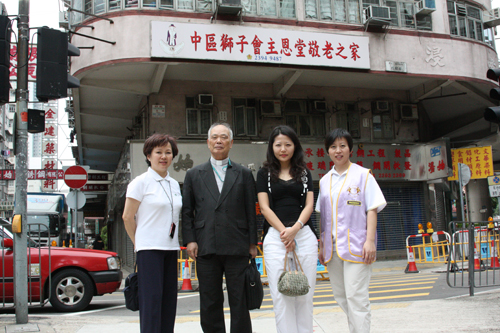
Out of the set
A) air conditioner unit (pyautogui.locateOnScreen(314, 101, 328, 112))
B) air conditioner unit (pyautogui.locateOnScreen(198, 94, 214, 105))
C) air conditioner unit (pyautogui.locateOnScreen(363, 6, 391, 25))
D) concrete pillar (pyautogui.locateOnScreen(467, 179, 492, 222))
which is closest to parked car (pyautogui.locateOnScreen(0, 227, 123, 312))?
air conditioner unit (pyautogui.locateOnScreen(198, 94, 214, 105))

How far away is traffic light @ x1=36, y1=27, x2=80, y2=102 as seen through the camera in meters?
5.61

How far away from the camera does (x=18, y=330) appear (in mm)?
5066

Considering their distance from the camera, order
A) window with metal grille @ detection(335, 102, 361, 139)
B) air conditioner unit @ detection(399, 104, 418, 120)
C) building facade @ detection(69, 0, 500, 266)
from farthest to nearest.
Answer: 1. air conditioner unit @ detection(399, 104, 418, 120)
2. window with metal grille @ detection(335, 102, 361, 139)
3. building facade @ detection(69, 0, 500, 266)

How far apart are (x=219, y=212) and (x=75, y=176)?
9.04 metres

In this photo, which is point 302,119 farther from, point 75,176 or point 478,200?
point 478,200

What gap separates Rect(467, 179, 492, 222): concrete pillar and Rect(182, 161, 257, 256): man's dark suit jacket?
20.9 m

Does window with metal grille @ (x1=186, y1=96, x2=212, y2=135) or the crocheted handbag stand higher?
window with metal grille @ (x1=186, y1=96, x2=212, y2=135)

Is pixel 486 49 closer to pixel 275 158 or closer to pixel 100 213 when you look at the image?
pixel 275 158

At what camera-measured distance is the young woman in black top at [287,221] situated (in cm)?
372

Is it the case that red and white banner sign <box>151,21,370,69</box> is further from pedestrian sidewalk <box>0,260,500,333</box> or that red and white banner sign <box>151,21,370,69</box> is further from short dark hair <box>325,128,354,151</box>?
short dark hair <box>325,128,354,151</box>

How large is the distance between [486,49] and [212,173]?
587 inches

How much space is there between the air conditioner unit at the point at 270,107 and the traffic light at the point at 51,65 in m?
10.1

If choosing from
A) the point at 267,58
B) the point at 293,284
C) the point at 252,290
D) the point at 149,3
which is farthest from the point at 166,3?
the point at 293,284

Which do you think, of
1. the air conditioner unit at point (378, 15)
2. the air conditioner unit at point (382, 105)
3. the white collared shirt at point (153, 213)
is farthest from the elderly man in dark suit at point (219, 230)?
the air conditioner unit at point (382, 105)
